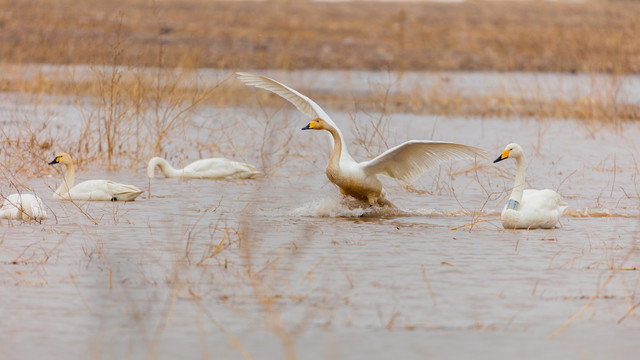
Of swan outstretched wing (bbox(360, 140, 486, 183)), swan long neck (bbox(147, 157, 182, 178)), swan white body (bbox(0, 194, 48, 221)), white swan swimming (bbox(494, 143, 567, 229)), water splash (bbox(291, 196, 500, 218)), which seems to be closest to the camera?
swan white body (bbox(0, 194, 48, 221))

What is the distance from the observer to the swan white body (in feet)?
25.0

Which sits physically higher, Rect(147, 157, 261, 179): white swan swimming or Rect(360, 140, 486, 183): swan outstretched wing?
Rect(360, 140, 486, 183): swan outstretched wing

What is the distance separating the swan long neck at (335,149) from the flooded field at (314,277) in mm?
369

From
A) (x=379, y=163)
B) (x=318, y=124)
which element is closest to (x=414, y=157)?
(x=379, y=163)

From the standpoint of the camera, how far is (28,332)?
4.78 m

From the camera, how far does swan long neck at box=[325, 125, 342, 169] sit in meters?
8.65

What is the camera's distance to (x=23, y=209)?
7.63 meters

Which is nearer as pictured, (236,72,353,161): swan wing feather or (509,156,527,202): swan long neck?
(509,156,527,202): swan long neck

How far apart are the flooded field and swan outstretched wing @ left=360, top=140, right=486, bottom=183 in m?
0.37

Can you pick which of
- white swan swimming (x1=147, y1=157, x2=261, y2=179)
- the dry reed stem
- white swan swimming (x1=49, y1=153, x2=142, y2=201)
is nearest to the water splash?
white swan swimming (x1=49, y1=153, x2=142, y2=201)

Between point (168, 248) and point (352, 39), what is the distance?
91.2ft

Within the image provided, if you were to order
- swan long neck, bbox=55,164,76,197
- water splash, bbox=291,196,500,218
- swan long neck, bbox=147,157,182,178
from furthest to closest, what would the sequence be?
swan long neck, bbox=147,157,182,178
swan long neck, bbox=55,164,76,197
water splash, bbox=291,196,500,218

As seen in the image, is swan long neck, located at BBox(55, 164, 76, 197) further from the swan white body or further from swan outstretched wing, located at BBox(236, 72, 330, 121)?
swan outstretched wing, located at BBox(236, 72, 330, 121)

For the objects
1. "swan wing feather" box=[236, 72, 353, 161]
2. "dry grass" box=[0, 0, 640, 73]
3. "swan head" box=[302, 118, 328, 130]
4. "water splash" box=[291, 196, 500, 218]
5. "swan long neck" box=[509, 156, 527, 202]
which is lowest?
"water splash" box=[291, 196, 500, 218]
